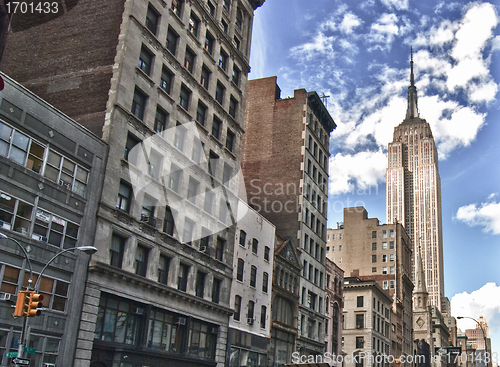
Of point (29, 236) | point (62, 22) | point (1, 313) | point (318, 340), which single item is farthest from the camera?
point (318, 340)

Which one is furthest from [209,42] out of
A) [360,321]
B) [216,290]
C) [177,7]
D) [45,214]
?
[360,321]

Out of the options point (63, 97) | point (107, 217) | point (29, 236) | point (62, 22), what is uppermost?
point (62, 22)

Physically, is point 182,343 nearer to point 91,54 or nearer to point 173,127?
point 173,127

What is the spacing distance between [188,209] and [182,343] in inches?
359

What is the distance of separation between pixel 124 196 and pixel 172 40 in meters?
13.2

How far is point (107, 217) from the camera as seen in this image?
3212cm

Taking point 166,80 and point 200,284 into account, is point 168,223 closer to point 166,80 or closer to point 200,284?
point 200,284

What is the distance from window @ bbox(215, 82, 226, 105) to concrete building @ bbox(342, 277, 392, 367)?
49.4 m

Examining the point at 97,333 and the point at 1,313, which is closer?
the point at 1,313

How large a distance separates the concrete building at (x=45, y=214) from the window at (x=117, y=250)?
84.4 inches

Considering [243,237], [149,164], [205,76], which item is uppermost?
[205,76]

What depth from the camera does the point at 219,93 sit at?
47281 mm

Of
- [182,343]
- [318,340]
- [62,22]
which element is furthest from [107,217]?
[318,340]

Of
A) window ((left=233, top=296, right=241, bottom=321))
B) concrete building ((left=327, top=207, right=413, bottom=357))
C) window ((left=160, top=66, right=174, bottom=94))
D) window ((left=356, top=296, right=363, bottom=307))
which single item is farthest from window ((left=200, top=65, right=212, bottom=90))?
concrete building ((left=327, top=207, right=413, bottom=357))
